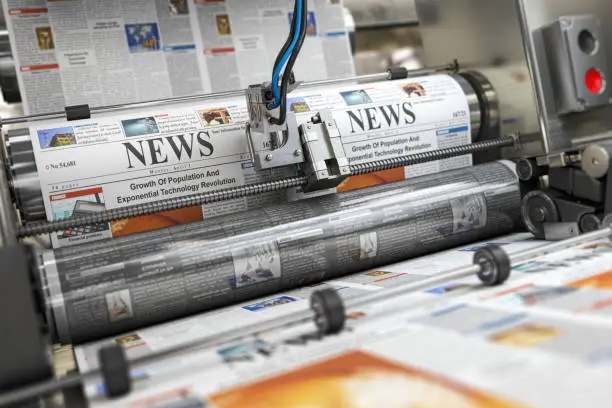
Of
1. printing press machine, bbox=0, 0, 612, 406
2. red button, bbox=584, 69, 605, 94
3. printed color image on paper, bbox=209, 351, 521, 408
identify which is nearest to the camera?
printed color image on paper, bbox=209, 351, 521, 408

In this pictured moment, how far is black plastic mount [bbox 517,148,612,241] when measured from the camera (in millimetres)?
1619

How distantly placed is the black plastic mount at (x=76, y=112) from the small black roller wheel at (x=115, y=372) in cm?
94

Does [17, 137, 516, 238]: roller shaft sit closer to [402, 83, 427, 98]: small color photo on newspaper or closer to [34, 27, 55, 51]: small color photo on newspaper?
[402, 83, 427, 98]: small color photo on newspaper

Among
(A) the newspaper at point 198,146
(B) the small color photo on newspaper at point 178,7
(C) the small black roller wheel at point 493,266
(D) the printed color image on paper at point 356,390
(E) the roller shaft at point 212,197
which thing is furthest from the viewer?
(B) the small color photo on newspaper at point 178,7

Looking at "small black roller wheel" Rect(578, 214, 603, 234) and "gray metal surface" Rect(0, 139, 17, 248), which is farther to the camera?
"small black roller wheel" Rect(578, 214, 603, 234)

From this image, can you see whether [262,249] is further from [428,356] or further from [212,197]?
[428,356]

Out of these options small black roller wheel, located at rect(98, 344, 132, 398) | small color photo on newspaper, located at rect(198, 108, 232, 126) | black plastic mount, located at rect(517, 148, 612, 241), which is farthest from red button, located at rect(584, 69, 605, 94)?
small black roller wheel, located at rect(98, 344, 132, 398)

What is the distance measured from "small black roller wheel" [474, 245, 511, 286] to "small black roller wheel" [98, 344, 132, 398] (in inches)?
29.4

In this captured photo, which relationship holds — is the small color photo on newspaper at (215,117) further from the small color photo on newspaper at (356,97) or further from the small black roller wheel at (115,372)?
the small black roller wheel at (115,372)

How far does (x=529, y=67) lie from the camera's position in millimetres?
1888

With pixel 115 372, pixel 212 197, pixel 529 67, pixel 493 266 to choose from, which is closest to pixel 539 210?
pixel 529 67

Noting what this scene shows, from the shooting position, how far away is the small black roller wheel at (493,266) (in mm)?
1232

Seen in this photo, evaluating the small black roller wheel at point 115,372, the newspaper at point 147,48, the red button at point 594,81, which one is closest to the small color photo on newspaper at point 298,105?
the newspaper at point 147,48

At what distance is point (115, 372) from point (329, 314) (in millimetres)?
371
